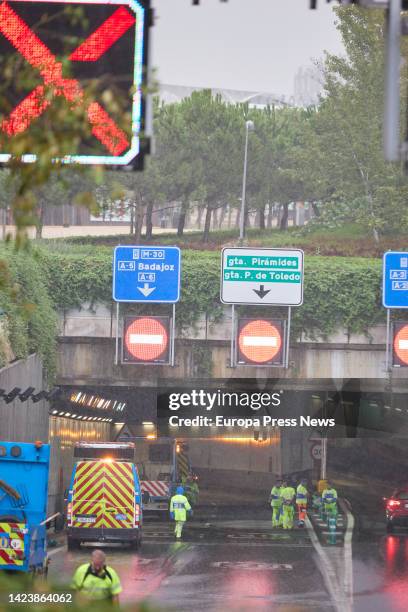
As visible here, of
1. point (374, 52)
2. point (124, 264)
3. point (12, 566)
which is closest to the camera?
point (12, 566)

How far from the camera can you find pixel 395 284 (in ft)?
112

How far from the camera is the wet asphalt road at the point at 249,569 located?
2009cm

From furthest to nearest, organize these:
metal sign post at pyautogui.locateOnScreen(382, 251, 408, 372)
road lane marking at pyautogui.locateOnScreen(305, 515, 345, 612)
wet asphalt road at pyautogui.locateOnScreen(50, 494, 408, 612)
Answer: metal sign post at pyautogui.locateOnScreen(382, 251, 408, 372) → road lane marking at pyautogui.locateOnScreen(305, 515, 345, 612) → wet asphalt road at pyautogui.locateOnScreen(50, 494, 408, 612)

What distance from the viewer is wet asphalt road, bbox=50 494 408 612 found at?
20094mm

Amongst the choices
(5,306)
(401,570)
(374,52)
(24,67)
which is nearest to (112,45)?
(24,67)

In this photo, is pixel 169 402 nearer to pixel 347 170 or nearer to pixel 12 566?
pixel 12 566

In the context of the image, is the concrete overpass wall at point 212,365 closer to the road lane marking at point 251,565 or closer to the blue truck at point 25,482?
the road lane marking at point 251,565

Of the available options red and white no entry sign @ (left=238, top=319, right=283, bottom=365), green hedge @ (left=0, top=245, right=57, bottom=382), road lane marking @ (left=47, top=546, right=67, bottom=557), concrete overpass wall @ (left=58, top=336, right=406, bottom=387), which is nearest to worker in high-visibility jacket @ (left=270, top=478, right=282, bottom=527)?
concrete overpass wall @ (left=58, top=336, right=406, bottom=387)

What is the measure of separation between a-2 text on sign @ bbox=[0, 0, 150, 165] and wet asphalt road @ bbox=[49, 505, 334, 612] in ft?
30.8

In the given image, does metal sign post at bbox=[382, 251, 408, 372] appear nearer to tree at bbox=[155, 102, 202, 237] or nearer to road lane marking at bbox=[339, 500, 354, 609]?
road lane marking at bbox=[339, 500, 354, 609]

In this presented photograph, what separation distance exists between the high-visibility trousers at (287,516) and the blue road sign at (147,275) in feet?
28.7

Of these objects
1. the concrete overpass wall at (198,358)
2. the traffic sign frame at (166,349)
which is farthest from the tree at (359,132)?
the traffic sign frame at (166,349)

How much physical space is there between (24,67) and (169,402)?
104 ft

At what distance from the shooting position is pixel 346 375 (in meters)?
36.8
